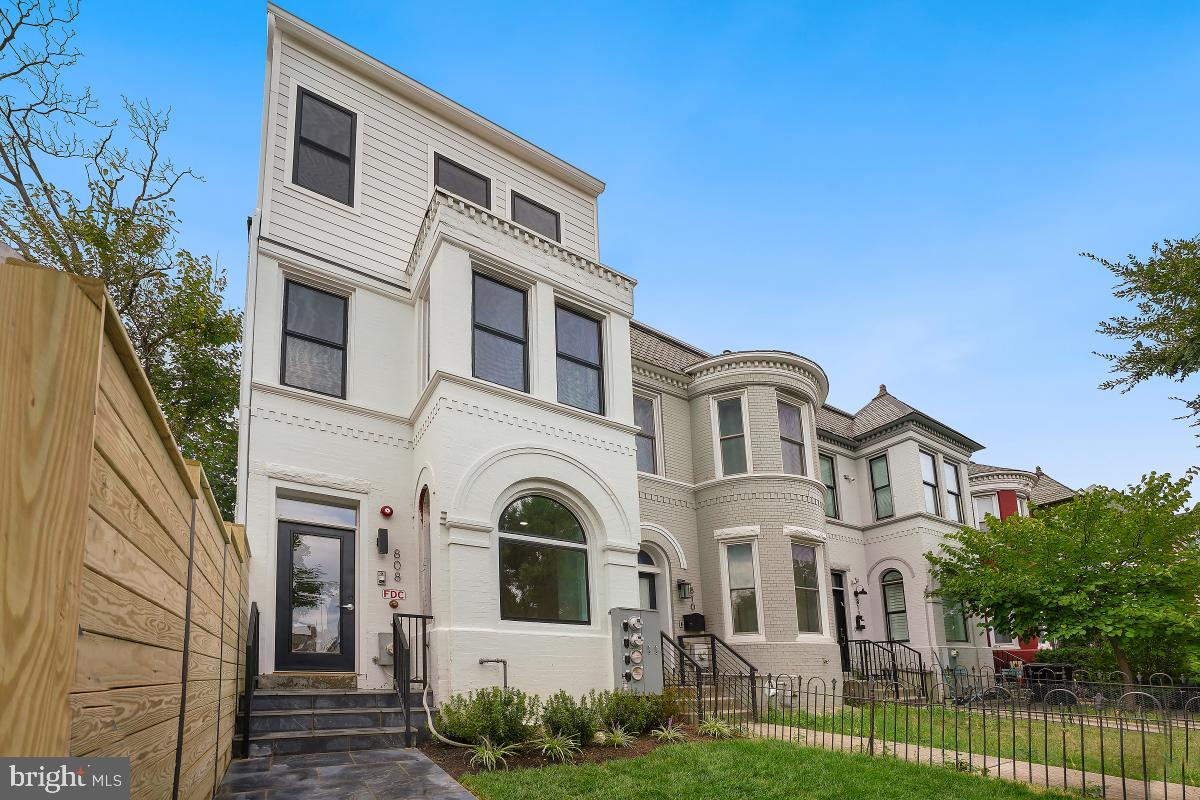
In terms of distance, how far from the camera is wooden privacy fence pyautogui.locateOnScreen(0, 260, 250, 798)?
1708mm

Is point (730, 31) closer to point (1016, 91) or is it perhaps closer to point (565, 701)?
point (1016, 91)

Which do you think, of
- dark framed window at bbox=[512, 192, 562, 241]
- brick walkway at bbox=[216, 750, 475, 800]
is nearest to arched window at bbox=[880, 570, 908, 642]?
dark framed window at bbox=[512, 192, 562, 241]

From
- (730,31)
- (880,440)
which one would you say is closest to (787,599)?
(880,440)

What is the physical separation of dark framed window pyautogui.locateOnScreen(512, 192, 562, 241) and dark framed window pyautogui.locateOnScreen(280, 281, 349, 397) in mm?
4222

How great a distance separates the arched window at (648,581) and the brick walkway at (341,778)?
7.60 m

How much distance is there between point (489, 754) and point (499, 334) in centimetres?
577

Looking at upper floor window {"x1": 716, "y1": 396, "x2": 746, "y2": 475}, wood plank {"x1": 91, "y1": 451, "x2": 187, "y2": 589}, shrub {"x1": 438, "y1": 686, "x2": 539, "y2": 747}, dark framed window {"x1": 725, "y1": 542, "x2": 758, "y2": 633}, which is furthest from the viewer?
upper floor window {"x1": 716, "y1": 396, "x2": 746, "y2": 475}

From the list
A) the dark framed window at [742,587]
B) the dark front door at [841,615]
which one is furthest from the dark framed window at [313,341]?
the dark front door at [841,615]

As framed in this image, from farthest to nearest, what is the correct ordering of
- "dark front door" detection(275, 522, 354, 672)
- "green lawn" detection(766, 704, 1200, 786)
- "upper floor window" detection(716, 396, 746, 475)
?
"upper floor window" detection(716, 396, 746, 475), "dark front door" detection(275, 522, 354, 672), "green lawn" detection(766, 704, 1200, 786)

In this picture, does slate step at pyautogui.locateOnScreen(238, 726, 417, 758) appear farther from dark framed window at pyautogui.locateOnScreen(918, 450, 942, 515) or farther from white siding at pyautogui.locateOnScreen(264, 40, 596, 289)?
dark framed window at pyautogui.locateOnScreen(918, 450, 942, 515)

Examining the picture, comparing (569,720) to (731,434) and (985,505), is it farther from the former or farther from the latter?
(985,505)

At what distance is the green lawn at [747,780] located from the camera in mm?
6684

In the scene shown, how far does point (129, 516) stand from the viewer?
2506mm

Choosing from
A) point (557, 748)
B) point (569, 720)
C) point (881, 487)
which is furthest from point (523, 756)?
point (881, 487)
